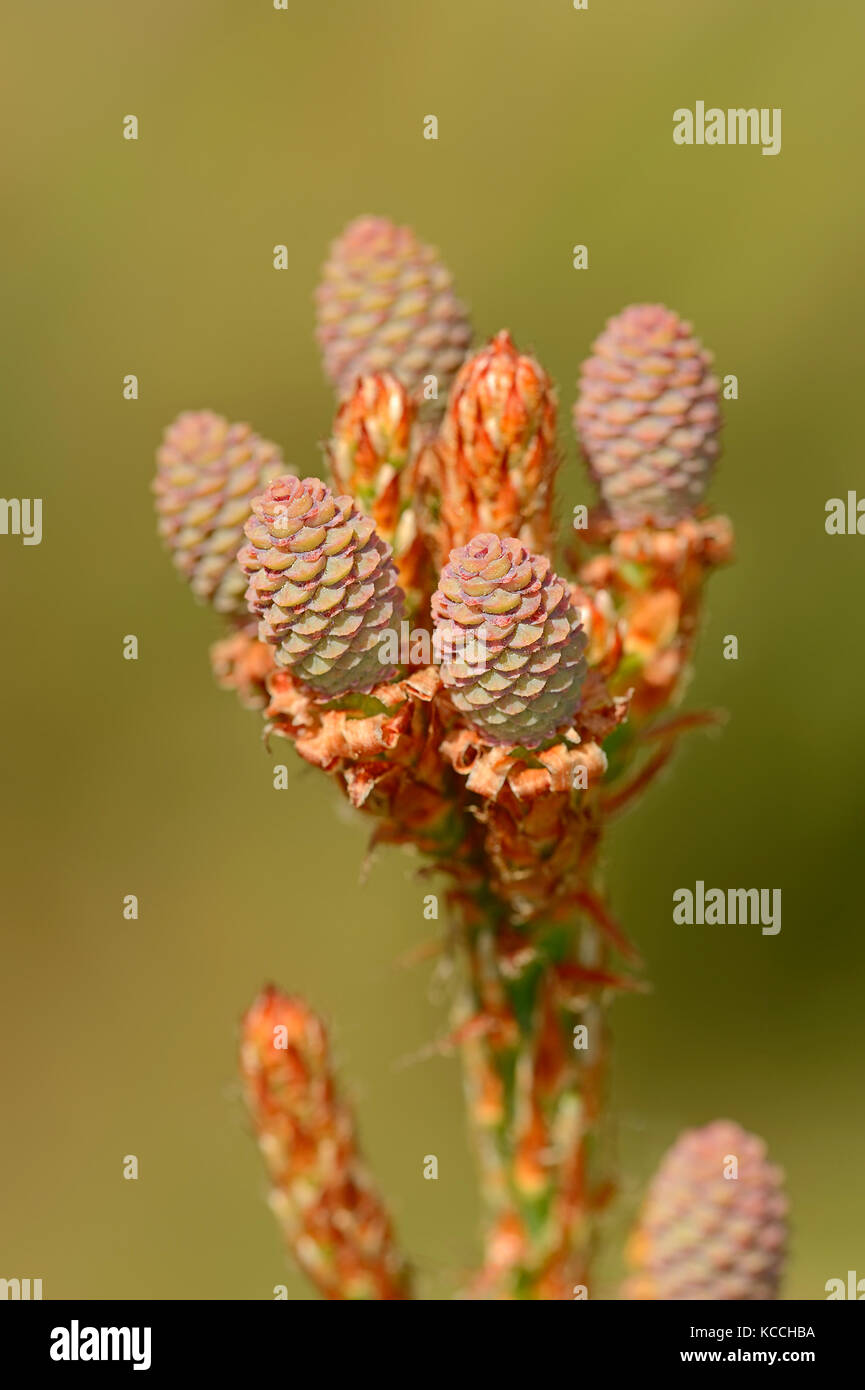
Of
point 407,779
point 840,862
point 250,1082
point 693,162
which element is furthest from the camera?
point 840,862

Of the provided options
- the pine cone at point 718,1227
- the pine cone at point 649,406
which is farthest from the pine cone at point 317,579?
the pine cone at point 718,1227

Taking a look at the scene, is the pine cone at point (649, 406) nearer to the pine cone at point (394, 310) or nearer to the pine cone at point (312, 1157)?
the pine cone at point (394, 310)

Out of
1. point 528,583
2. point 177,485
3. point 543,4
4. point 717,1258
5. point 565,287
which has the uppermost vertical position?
point 543,4

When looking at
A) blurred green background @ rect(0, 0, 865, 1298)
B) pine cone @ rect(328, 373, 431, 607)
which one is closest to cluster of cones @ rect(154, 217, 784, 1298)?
pine cone @ rect(328, 373, 431, 607)

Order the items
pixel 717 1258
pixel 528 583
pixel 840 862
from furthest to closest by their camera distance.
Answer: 1. pixel 840 862
2. pixel 717 1258
3. pixel 528 583

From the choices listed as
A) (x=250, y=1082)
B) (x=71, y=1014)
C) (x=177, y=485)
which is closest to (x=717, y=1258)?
(x=250, y=1082)

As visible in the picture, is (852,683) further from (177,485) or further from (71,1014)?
(177,485)

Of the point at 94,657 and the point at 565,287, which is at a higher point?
the point at 565,287

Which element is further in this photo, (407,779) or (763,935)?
(763,935)
